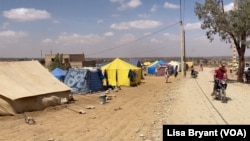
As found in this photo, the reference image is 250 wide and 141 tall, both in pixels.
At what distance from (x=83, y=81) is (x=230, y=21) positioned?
13630mm

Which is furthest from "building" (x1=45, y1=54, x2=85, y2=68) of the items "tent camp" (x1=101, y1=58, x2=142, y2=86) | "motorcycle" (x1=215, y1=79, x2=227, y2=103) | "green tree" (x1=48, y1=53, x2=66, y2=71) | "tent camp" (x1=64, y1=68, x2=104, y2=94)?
"motorcycle" (x1=215, y1=79, x2=227, y2=103)

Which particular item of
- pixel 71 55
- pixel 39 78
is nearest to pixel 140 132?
pixel 39 78

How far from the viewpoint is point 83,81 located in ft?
90.9

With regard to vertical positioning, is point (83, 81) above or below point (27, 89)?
below

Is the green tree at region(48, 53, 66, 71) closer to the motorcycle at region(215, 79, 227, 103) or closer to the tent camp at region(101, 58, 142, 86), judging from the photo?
the tent camp at region(101, 58, 142, 86)

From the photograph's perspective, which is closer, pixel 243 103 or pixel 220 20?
pixel 243 103

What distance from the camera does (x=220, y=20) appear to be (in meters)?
31.8

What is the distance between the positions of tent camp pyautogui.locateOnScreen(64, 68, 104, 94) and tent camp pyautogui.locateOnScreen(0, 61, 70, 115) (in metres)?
6.29

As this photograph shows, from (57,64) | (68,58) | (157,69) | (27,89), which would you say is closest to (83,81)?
(27,89)

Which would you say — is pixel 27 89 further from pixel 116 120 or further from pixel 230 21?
pixel 230 21

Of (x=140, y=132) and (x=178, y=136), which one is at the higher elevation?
(x=178, y=136)

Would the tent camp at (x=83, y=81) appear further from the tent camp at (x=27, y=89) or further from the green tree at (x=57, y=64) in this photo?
the green tree at (x=57, y=64)

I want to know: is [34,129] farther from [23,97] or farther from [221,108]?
[221,108]

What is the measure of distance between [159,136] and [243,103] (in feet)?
24.8
